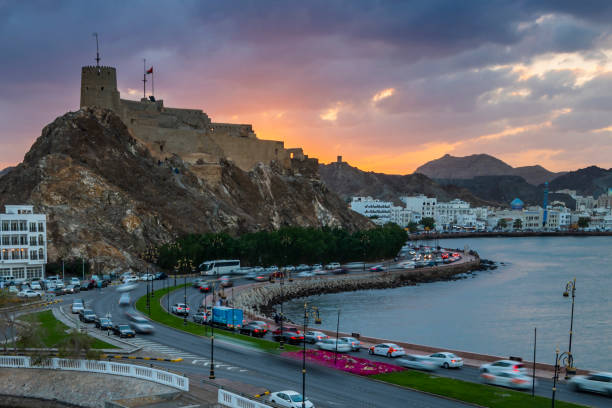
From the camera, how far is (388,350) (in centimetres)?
4256

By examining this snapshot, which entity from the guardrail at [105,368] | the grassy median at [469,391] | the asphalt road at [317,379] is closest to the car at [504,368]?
the asphalt road at [317,379]

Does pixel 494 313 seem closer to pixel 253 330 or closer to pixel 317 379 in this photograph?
pixel 253 330

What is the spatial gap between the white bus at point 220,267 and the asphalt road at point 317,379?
4690 cm

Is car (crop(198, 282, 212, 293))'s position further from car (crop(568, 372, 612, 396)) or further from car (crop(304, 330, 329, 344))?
car (crop(568, 372, 612, 396))

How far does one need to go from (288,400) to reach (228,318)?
83.6 feet

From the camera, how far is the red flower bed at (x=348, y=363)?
37.0 metres

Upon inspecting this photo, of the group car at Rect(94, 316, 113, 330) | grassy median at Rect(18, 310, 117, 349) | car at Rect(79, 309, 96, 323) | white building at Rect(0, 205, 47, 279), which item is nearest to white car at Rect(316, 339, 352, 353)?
grassy median at Rect(18, 310, 117, 349)

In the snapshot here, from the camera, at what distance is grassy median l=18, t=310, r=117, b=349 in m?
40.6

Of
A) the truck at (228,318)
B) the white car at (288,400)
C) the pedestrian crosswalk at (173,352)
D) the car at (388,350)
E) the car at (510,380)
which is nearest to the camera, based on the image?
the white car at (288,400)

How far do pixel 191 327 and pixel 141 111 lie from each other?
312ft

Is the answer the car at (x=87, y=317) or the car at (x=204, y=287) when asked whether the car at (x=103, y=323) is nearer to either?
the car at (x=87, y=317)

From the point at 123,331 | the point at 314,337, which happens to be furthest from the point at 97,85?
the point at 314,337

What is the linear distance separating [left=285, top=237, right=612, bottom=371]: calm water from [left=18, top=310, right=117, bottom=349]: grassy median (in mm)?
32015

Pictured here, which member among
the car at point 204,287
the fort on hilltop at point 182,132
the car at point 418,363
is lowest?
the car at point 204,287
